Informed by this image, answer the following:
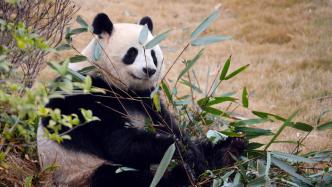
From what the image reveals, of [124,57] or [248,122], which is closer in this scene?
[248,122]

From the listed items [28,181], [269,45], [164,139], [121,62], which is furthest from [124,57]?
[269,45]

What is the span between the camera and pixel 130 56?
12.7 feet

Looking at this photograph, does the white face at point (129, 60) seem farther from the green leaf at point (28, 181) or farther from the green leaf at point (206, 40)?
the green leaf at point (28, 181)

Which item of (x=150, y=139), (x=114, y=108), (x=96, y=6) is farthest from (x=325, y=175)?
(x=96, y=6)

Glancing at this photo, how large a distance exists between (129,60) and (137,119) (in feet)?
1.49

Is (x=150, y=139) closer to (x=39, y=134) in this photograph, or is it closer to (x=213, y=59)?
(x=39, y=134)

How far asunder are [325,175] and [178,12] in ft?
23.9

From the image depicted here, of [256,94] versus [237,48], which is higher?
[237,48]

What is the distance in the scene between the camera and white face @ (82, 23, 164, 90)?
3801mm

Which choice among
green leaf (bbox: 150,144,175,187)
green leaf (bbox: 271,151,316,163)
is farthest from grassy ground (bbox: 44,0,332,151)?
green leaf (bbox: 150,144,175,187)

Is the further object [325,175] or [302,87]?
[302,87]

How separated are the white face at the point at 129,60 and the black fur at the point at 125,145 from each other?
262mm

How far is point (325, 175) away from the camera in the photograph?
138 inches

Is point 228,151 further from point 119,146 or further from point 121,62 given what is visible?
point 121,62
